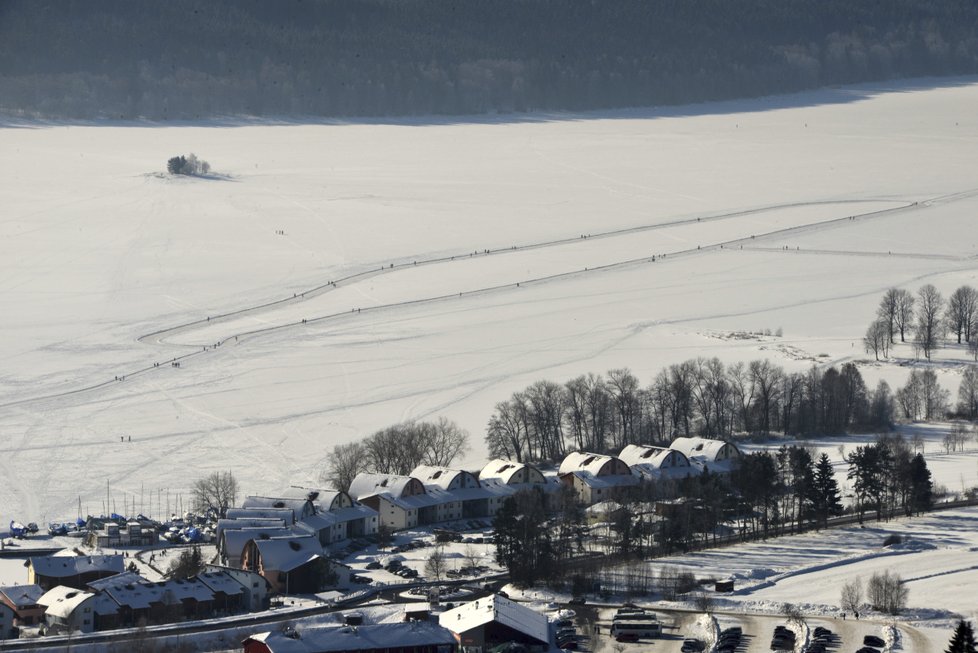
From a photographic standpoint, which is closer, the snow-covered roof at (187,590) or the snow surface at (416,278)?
the snow-covered roof at (187,590)

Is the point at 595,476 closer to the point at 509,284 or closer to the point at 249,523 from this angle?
the point at 249,523

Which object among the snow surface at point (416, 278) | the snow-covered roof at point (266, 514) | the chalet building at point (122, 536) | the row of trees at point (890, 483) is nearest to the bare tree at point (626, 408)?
the snow surface at point (416, 278)

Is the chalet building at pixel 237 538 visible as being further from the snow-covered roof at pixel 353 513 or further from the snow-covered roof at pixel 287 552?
the snow-covered roof at pixel 353 513

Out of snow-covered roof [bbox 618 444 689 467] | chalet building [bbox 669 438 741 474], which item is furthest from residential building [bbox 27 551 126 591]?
chalet building [bbox 669 438 741 474]

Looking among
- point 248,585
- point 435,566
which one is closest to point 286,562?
point 248,585

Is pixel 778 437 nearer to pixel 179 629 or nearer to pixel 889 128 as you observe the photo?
pixel 179 629

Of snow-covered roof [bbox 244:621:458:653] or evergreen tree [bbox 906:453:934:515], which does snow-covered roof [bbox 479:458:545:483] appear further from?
snow-covered roof [bbox 244:621:458:653]

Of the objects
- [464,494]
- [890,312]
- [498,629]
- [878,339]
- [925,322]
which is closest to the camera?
[498,629]
